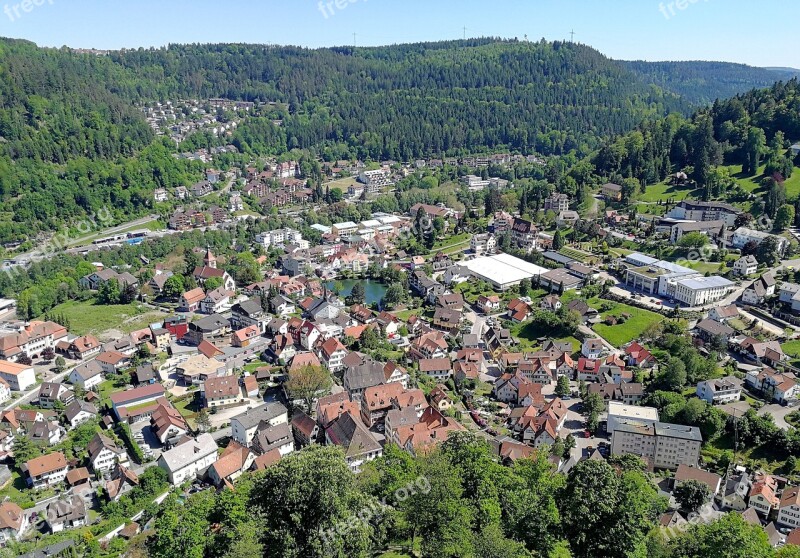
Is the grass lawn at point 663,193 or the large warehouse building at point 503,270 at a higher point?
the grass lawn at point 663,193

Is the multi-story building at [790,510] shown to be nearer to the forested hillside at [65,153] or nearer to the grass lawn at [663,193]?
the grass lawn at [663,193]

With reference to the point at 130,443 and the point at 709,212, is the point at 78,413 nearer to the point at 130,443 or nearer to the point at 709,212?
the point at 130,443

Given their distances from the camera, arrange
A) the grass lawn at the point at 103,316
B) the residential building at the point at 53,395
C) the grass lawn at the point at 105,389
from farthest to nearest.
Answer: the grass lawn at the point at 103,316 < the grass lawn at the point at 105,389 < the residential building at the point at 53,395

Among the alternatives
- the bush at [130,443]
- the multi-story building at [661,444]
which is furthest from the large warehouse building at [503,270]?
the bush at [130,443]

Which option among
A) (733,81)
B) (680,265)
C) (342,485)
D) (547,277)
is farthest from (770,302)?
(733,81)

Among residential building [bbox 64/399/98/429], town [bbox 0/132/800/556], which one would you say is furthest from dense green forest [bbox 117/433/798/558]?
residential building [bbox 64/399/98/429]

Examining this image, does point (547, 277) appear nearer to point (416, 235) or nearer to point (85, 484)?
point (416, 235)

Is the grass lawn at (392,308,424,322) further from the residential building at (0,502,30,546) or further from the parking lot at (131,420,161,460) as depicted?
the residential building at (0,502,30,546)
